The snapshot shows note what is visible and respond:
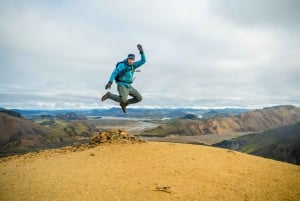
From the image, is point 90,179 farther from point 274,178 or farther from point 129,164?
point 274,178

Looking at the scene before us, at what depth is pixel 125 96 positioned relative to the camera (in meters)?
12.0

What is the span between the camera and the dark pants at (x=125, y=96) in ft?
39.1

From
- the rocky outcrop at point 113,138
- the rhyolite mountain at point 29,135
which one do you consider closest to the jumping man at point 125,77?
the rocky outcrop at point 113,138

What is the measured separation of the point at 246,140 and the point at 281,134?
17.6m

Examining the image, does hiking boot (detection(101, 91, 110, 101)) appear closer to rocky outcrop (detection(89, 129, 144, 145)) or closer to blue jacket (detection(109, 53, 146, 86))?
blue jacket (detection(109, 53, 146, 86))

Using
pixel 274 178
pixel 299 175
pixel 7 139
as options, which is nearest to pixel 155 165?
pixel 274 178

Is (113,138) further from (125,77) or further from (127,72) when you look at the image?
(127,72)

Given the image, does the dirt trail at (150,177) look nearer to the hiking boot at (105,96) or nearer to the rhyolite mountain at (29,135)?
the hiking boot at (105,96)

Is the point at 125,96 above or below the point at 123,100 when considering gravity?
above

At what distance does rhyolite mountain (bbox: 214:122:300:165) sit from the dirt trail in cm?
7484

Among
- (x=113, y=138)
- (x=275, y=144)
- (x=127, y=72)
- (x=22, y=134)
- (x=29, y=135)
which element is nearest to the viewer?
(x=127, y=72)

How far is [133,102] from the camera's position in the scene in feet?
41.3

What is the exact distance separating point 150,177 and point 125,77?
4.24 m

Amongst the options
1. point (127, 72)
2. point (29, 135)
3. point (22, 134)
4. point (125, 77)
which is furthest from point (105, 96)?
point (22, 134)
